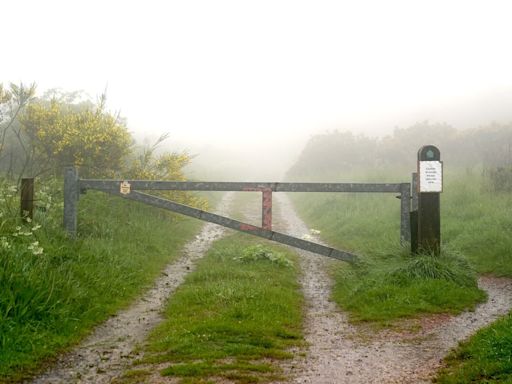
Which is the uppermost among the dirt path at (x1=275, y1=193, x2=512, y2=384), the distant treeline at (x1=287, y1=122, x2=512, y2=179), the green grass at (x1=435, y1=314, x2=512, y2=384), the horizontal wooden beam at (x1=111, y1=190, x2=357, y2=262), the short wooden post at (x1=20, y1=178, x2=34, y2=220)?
the distant treeline at (x1=287, y1=122, x2=512, y2=179)

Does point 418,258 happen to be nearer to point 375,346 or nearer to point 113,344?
point 375,346

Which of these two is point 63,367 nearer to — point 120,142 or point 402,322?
point 402,322

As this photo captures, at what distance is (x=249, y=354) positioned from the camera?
224 inches

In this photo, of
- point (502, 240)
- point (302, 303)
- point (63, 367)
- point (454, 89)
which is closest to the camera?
point (63, 367)

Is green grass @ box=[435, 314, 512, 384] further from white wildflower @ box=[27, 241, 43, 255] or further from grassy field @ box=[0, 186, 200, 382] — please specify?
white wildflower @ box=[27, 241, 43, 255]

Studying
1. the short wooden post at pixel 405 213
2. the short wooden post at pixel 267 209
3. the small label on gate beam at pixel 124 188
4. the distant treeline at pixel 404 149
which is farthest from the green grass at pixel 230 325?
the distant treeline at pixel 404 149

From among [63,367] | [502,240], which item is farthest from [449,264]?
[63,367]

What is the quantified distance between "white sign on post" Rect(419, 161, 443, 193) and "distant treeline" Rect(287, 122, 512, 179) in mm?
12324

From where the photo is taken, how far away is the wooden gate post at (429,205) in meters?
9.25

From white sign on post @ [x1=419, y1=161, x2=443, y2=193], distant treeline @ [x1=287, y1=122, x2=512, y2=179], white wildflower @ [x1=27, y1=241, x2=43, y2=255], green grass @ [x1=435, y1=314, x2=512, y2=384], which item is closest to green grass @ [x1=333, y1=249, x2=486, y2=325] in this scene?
white sign on post @ [x1=419, y1=161, x2=443, y2=193]

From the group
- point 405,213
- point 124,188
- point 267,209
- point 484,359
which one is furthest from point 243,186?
point 484,359

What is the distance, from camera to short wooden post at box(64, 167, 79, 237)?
35.5ft

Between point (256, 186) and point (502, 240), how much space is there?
5.68 metres

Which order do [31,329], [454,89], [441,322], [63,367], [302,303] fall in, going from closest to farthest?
[63,367] → [31,329] → [441,322] → [302,303] → [454,89]
